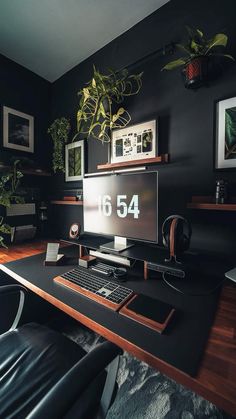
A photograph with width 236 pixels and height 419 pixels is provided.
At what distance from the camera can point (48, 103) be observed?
2355mm

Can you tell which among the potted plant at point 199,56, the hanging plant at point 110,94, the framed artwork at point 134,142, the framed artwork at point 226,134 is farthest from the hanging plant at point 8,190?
the framed artwork at point 226,134

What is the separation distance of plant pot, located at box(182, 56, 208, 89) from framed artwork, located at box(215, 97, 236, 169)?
0.60 feet

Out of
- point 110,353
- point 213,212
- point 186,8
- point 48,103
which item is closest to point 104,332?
point 110,353

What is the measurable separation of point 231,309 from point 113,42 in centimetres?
224

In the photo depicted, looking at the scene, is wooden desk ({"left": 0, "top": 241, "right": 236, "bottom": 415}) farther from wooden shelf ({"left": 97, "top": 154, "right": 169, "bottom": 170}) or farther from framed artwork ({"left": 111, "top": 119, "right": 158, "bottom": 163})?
framed artwork ({"left": 111, "top": 119, "right": 158, "bottom": 163})

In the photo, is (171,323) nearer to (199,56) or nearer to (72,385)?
(72,385)

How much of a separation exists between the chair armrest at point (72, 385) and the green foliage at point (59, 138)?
1.93m

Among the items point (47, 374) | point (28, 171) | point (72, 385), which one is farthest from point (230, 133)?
point (28, 171)

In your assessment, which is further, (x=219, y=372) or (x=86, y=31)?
(x=86, y=31)

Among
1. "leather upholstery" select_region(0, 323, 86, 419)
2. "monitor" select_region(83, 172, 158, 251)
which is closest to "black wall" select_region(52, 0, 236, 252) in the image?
"monitor" select_region(83, 172, 158, 251)

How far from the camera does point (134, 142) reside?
1.54m

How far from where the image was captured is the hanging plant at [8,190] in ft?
5.71

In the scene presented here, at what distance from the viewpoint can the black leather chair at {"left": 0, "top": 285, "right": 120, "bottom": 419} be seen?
480mm

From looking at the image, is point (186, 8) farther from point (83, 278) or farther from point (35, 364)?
point (35, 364)
